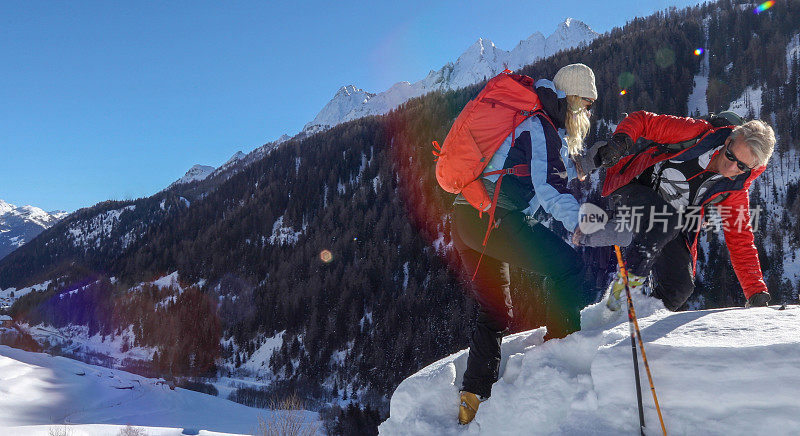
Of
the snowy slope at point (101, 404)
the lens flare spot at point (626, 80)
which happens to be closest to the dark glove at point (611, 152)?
the snowy slope at point (101, 404)

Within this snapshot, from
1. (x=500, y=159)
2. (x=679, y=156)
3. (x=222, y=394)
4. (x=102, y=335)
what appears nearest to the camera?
(x=500, y=159)

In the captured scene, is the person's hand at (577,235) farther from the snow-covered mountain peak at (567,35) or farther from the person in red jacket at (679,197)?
the snow-covered mountain peak at (567,35)

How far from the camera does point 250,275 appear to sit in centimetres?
7356

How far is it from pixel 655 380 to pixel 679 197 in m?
1.71

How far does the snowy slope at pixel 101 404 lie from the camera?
41375mm

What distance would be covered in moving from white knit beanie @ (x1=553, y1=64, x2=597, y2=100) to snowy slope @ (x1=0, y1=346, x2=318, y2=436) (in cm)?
4076

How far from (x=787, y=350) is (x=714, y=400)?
0.37 metres

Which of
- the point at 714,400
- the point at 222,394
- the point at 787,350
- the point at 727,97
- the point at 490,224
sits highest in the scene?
the point at 727,97

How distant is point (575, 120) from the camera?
2.47 m

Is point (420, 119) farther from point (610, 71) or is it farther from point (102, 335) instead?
point (102, 335)

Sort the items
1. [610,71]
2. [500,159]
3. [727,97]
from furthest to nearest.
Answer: [610,71]
[727,97]
[500,159]

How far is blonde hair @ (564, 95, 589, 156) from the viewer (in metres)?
2.47

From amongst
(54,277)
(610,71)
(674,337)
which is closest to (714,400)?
(674,337)

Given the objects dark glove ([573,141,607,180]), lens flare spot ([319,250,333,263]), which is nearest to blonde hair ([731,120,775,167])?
dark glove ([573,141,607,180])
